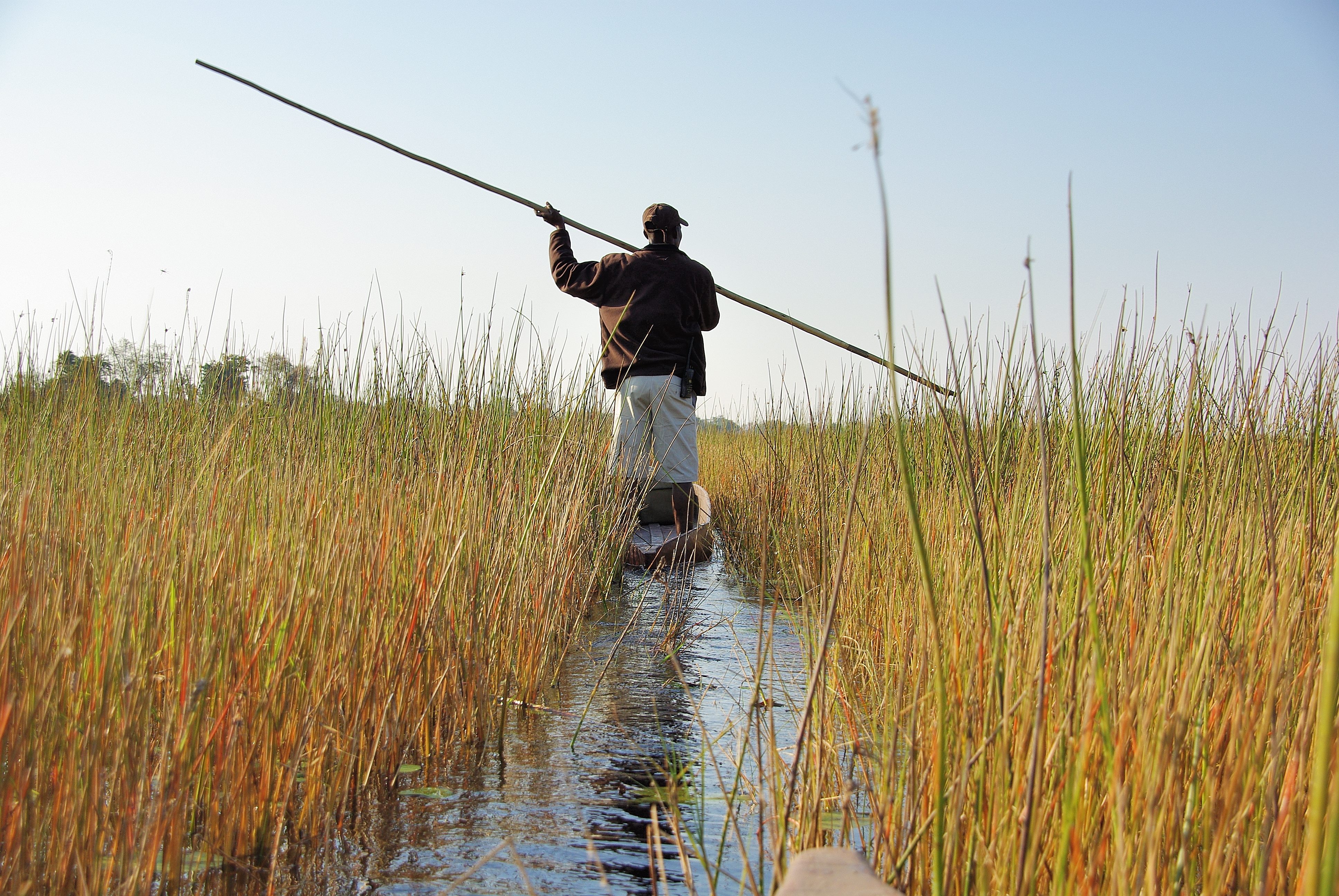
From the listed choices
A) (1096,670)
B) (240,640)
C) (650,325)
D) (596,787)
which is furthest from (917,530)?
(650,325)

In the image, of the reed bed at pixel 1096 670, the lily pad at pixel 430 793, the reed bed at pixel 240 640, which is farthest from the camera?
the lily pad at pixel 430 793

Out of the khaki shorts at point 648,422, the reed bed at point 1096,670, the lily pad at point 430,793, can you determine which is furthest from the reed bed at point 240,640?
the khaki shorts at point 648,422

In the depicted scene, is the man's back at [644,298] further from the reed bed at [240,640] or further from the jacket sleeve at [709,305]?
the reed bed at [240,640]

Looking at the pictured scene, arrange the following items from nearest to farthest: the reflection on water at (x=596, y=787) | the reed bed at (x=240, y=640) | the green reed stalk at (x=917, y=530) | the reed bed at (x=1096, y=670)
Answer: the green reed stalk at (x=917, y=530) → the reed bed at (x=1096, y=670) → the reed bed at (x=240, y=640) → the reflection on water at (x=596, y=787)

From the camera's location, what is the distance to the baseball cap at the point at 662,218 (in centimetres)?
507

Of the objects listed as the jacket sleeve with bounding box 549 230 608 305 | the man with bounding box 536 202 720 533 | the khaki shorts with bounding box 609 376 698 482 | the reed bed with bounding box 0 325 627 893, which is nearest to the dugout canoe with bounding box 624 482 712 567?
the man with bounding box 536 202 720 533

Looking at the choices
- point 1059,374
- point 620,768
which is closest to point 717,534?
point 1059,374

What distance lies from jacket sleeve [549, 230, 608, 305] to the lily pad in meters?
3.36

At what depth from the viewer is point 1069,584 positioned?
6.08 ft

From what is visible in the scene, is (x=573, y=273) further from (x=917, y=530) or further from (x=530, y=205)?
(x=917, y=530)

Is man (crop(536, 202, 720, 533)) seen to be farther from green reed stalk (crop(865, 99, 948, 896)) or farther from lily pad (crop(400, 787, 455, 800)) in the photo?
green reed stalk (crop(865, 99, 948, 896))

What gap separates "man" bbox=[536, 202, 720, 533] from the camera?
16.6 ft

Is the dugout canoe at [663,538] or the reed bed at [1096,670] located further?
the dugout canoe at [663,538]

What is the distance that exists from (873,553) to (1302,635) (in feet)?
5.43
